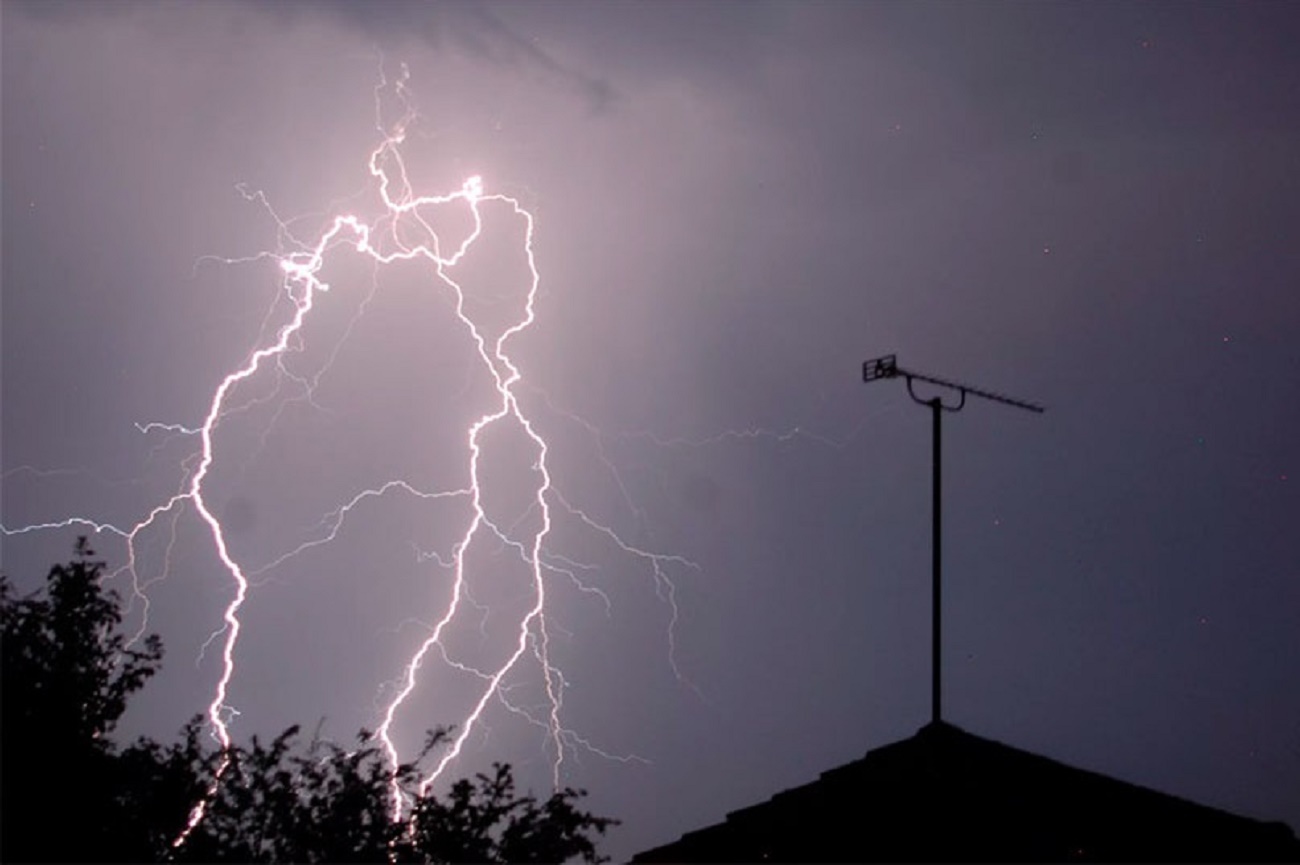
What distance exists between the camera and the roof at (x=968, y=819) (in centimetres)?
745

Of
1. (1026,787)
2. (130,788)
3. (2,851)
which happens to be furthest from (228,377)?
(1026,787)

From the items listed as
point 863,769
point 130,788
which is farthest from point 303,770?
point 863,769

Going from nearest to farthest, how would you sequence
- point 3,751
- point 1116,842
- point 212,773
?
1. point 1116,842
2. point 3,751
3. point 212,773

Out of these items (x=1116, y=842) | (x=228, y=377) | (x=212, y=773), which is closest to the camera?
(x=1116, y=842)

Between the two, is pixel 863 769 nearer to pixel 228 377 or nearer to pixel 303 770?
pixel 303 770

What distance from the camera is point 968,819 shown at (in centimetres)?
788

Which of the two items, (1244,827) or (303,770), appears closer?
(1244,827)

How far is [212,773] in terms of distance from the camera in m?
9.62

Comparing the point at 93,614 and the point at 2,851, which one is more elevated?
the point at 93,614

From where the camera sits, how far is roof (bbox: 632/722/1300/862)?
7.45m

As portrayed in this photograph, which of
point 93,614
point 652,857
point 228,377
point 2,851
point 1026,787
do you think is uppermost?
point 228,377

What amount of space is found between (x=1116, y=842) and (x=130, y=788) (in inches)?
276

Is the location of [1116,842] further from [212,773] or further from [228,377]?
[228,377]

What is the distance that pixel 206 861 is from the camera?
30.3ft
